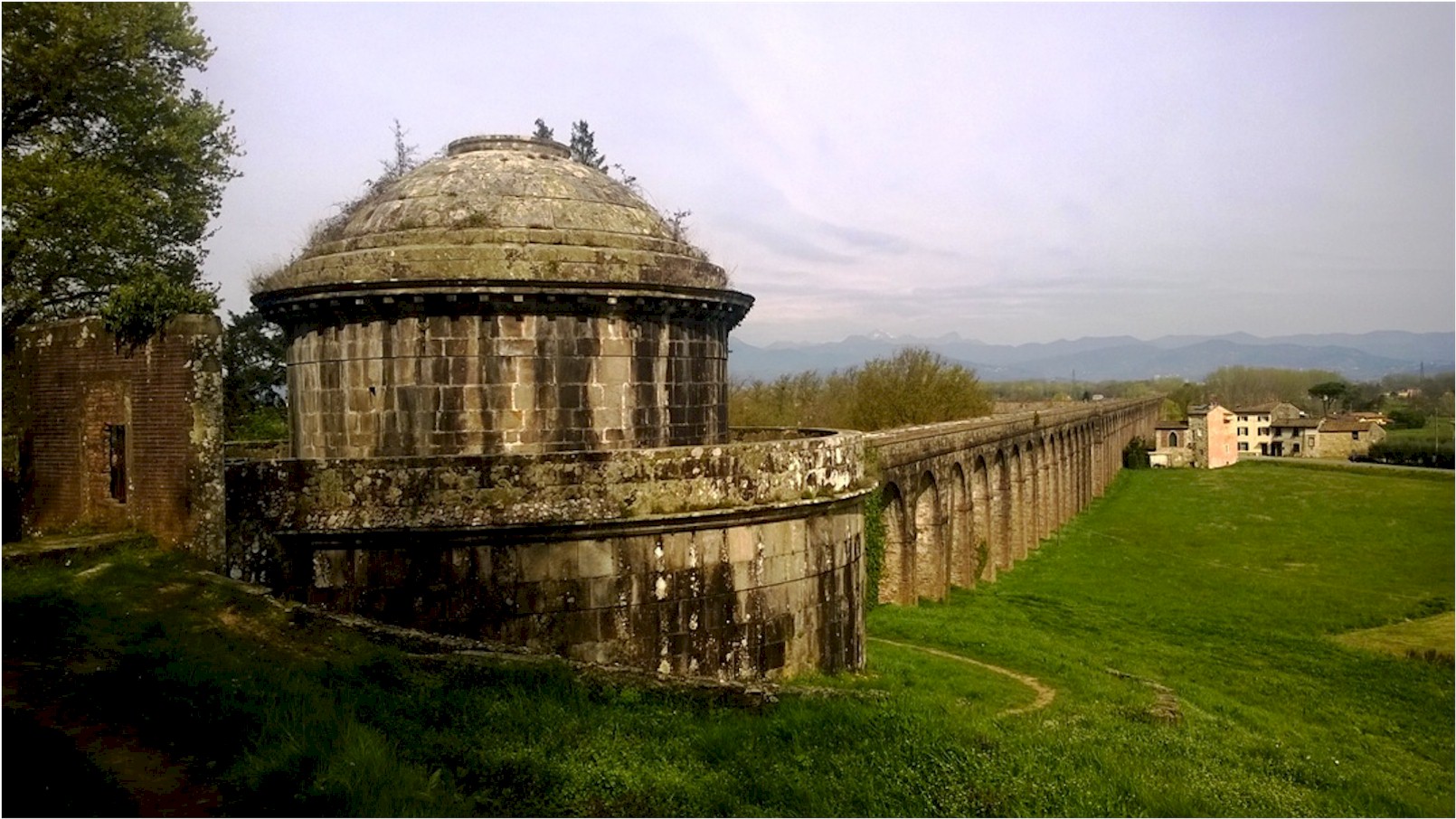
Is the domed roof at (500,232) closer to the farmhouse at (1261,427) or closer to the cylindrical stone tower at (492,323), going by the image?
the cylindrical stone tower at (492,323)

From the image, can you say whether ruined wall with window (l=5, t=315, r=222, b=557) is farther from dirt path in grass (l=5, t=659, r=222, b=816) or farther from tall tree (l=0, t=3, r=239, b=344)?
tall tree (l=0, t=3, r=239, b=344)

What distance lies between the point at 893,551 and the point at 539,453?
13.3 metres

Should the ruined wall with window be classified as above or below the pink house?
above

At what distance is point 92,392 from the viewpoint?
9000 millimetres

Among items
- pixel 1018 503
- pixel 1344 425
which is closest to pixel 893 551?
pixel 1018 503

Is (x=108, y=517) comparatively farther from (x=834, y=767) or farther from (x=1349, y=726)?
(x=1349, y=726)

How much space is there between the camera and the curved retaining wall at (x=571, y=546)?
Result: 9.07 m

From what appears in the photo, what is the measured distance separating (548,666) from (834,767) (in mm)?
2499

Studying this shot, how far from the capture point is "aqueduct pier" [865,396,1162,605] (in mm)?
22344

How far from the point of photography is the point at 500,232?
39.6 feet

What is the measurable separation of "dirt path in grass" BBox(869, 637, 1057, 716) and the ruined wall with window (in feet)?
31.1

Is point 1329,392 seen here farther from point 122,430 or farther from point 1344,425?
point 122,430

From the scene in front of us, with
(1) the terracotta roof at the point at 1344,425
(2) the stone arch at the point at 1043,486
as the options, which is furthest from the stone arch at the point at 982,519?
(1) the terracotta roof at the point at 1344,425

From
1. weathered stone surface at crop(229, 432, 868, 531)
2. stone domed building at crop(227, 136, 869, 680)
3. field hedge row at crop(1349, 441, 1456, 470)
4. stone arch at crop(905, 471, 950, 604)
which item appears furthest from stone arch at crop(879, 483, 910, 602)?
field hedge row at crop(1349, 441, 1456, 470)
